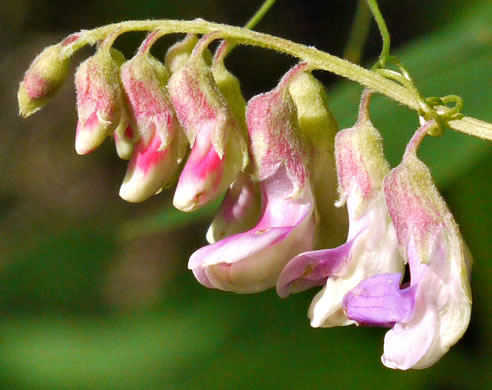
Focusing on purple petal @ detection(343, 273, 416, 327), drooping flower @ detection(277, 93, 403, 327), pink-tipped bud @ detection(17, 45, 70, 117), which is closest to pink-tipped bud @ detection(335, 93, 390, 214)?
drooping flower @ detection(277, 93, 403, 327)

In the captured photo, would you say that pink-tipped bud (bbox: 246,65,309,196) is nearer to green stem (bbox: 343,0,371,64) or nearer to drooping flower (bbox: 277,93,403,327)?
drooping flower (bbox: 277,93,403,327)

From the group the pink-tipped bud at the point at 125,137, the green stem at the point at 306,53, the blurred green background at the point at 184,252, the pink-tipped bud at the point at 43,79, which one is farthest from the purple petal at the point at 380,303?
the blurred green background at the point at 184,252

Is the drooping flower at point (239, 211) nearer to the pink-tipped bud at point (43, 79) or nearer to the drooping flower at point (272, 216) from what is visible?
the drooping flower at point (272, 216)

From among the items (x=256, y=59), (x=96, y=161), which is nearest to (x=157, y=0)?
(x=256, y=59)

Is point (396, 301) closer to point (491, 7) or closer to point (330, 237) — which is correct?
point (330, 237)

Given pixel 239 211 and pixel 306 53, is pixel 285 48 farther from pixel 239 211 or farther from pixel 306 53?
pixel 239 211

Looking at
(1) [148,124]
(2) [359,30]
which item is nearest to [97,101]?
(1) [148,124]
